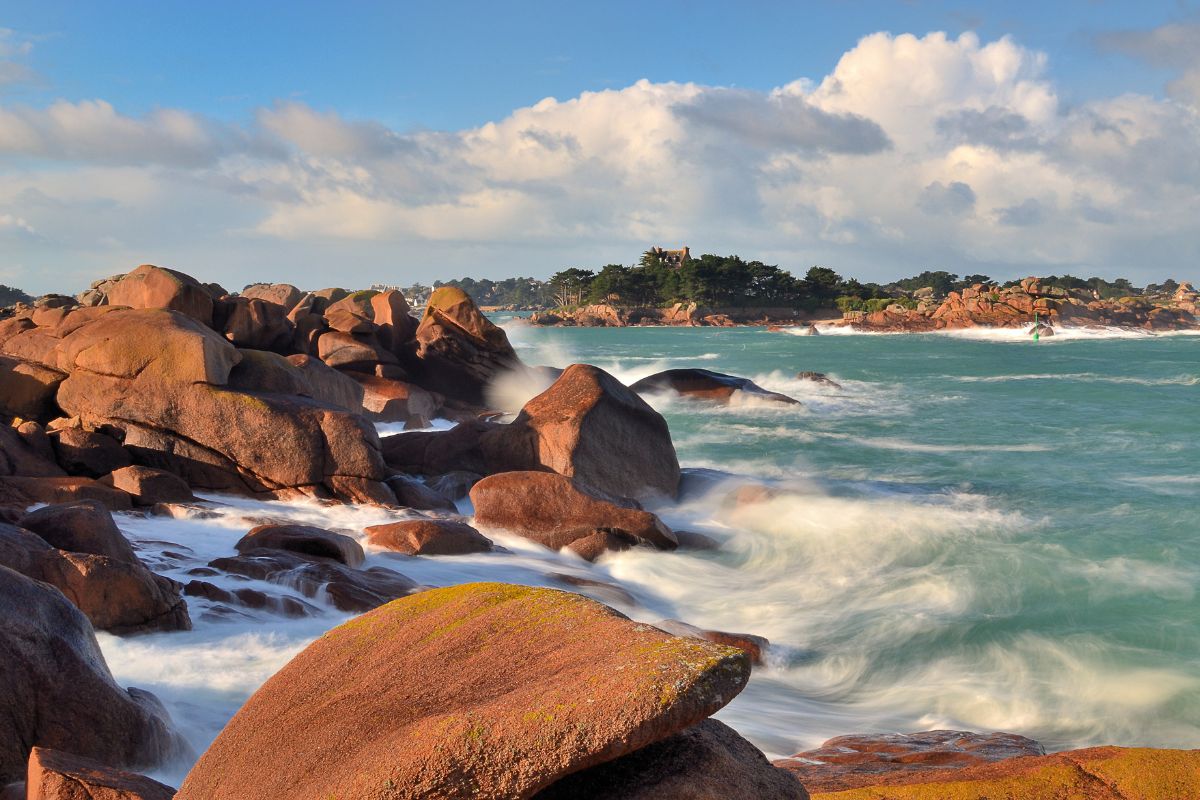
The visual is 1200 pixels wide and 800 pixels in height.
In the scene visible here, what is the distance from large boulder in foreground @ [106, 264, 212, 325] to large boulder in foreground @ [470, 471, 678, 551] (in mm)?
9672

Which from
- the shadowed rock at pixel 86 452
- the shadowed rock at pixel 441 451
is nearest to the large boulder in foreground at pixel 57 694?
the shadowed rock at pixel 86 452

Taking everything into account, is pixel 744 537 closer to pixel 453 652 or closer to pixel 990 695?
pixel 990 695

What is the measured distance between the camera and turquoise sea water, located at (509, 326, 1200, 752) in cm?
994

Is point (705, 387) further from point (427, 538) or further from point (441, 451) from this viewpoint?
point (427, 538)

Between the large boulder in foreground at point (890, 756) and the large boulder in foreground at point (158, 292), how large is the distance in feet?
57.2

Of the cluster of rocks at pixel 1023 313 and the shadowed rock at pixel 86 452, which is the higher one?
the cluster of rocks at pixel 1023 313

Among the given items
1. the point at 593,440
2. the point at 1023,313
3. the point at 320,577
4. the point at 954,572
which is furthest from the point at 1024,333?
the point at 320,577

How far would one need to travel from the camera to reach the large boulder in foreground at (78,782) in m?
4.48

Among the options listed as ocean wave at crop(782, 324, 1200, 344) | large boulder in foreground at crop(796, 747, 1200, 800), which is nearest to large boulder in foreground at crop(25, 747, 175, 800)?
large boulder in foreground at crop(796, 747, 1200, 800)

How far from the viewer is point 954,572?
14.3 metres

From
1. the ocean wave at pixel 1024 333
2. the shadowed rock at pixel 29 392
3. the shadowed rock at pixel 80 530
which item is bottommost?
the shadowed rock at pixel 80 530

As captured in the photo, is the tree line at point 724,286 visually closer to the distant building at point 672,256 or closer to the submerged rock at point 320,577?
the distant building at point 672,256

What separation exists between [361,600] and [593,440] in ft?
24.3

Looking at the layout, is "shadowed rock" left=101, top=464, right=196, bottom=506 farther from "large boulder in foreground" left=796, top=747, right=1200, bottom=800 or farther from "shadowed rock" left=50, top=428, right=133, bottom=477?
"large boulder in foreground" left=796, top=747, right=1200, bottom=800
